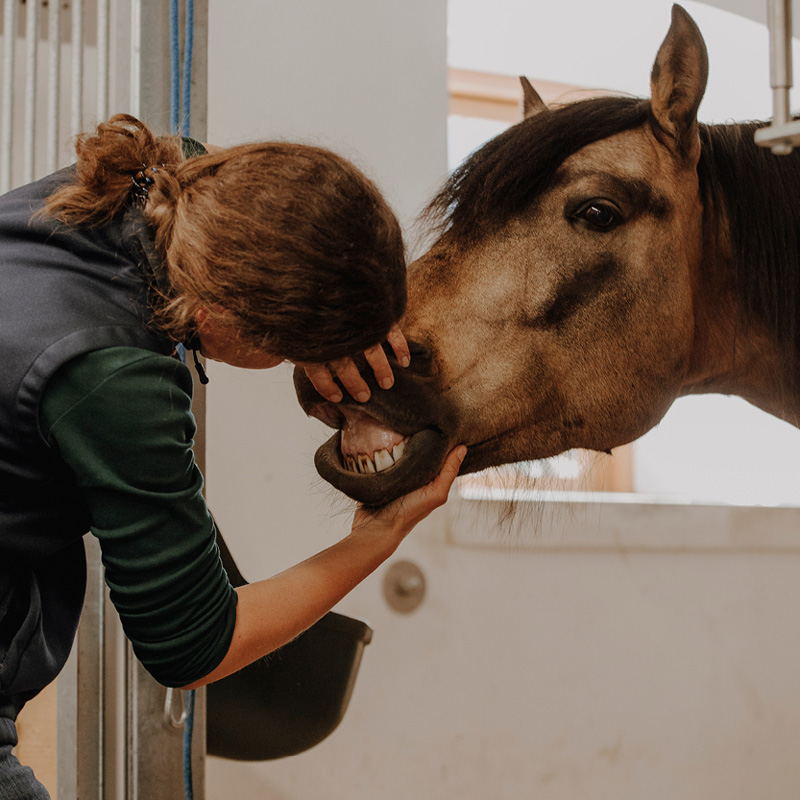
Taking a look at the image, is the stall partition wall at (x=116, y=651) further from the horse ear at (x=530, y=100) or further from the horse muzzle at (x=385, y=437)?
the horse ear at (x=530, y=100)

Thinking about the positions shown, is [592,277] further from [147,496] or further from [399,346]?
[147,496]

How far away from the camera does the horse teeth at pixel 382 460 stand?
97cm

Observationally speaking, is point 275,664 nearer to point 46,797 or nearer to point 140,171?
point 46,797

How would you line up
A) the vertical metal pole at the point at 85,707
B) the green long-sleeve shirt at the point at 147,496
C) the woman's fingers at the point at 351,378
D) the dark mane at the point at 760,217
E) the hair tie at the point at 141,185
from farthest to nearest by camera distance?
the vertical metal pole at the point at 85,707 → the dark mane at the point at 760,217 → the woman's fingers at the point at 351,378 → the hair tie at the point at 141,185 → the green long-sleeve shirt at the point at 147,496

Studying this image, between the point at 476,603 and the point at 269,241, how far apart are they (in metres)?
1.48

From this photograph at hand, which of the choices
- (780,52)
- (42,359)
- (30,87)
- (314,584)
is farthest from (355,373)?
(30,87)

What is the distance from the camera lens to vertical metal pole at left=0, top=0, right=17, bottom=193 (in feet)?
4.66

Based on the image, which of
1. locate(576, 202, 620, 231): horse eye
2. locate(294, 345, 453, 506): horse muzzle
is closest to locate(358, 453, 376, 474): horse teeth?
locate(294, 345, 453, 506): horse muzzle

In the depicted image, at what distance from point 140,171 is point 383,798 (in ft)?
5.33

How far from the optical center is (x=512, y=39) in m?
2.50

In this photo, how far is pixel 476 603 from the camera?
1.98m

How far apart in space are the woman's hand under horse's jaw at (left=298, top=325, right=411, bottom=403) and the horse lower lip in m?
0.08

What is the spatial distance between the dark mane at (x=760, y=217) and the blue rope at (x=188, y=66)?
2.63 feet

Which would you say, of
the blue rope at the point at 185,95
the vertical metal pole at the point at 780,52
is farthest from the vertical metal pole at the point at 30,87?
the vertical metal pole at the point at 780,52
